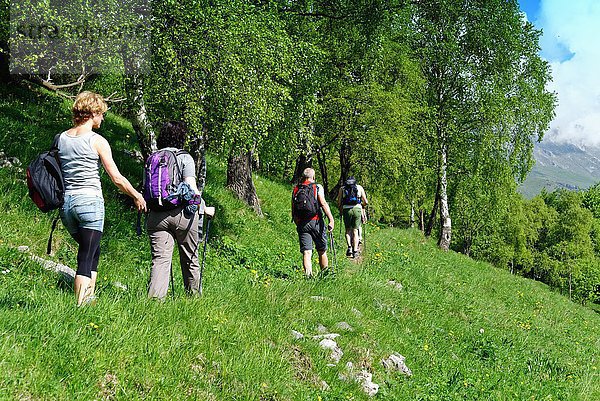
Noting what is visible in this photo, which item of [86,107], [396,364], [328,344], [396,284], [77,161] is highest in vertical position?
[86,107]

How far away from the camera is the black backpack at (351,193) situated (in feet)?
42.7

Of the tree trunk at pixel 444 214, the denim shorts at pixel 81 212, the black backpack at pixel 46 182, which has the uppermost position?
the black backpack at pixel 46 182

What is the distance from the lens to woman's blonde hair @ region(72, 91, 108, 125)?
15.3 feet

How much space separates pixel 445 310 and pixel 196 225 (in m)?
6.48

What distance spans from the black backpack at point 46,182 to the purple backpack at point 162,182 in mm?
1060

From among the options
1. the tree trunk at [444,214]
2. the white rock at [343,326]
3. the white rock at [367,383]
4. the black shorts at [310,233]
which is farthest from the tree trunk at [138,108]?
the tree trunk at [444,214]

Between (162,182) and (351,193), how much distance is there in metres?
8.15

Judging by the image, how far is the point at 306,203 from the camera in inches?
352

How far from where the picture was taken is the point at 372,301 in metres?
8.48

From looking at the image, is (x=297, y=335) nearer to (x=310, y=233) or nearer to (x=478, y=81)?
(x=310, y=233)

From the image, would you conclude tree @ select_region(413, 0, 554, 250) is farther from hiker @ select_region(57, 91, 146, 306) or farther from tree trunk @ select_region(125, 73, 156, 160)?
hiker @ select_region(57, 91, 146, 306)

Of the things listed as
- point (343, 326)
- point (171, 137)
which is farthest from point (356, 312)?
point (171, 137)

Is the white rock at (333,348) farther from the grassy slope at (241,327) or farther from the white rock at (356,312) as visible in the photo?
the white rock at (356,312)

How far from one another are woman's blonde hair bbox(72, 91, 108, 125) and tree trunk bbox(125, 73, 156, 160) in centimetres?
559
